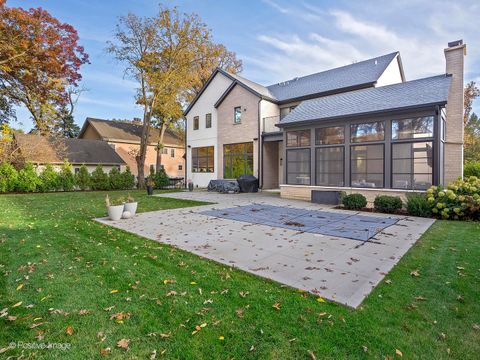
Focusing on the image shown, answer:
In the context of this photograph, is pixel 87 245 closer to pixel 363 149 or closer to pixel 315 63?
pixel 363 149

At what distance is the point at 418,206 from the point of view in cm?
833

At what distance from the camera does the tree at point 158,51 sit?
19672 millimetres

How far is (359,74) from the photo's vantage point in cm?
1587

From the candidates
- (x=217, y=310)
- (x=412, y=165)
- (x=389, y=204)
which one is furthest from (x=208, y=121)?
(x=217, y=310)

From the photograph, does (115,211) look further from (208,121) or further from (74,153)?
(74,153)

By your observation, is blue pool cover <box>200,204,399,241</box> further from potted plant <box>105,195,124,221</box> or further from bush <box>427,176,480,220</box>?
potted plant <box>105,195,124,221</box>

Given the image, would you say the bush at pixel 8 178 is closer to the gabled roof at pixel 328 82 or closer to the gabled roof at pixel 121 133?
the gabled roof at pixel 121 133

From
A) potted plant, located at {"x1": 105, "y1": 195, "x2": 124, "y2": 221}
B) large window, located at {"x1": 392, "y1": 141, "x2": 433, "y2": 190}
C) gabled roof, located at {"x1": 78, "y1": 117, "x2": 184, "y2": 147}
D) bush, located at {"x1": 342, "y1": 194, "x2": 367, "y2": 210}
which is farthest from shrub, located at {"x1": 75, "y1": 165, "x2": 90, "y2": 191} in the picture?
large window, located at {"x1": 392, "y1": 141, "x2": 433, "y2": 190}

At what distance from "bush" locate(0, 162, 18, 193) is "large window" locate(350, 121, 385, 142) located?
781 inches

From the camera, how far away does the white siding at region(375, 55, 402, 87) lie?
15098 mm

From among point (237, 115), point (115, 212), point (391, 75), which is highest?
point (391, 75)

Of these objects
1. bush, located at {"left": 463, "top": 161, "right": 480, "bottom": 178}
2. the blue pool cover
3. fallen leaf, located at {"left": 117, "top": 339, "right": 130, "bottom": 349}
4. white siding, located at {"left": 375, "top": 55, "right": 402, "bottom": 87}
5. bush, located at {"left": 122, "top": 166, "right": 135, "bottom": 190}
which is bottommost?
fallen leaf, located at {"left": 117, "top": 339, "right": 130, "bottom": 349}

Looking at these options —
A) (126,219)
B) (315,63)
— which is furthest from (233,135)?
(126,219)

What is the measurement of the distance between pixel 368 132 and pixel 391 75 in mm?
8486
